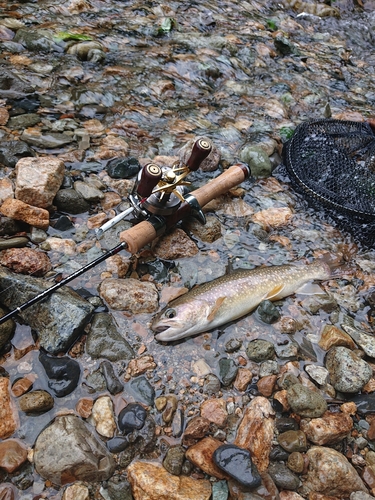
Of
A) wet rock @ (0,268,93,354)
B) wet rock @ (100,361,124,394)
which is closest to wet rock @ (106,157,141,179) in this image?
wet rock @ (0,268,93,354)

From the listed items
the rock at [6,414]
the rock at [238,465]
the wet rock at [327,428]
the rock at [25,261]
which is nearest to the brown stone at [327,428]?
the wet rock at [327,428]

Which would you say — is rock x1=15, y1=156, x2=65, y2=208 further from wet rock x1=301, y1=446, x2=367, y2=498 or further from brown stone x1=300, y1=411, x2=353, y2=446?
wet rock x1=301, y1=446, x2=367, y2=498

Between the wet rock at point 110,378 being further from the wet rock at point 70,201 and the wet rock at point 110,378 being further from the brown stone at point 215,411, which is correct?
the wet rock at point 70,201

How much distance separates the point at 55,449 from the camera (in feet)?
8.95

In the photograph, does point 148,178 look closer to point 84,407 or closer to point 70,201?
point 70,201

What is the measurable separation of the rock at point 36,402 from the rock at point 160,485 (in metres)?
0.77

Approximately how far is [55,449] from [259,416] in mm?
1574

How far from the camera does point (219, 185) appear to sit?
4.46 metres

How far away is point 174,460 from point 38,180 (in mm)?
2986

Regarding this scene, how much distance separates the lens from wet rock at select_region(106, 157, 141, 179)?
4.79 metres

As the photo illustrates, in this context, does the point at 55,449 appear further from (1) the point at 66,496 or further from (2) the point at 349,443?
(2) the point at 349,443

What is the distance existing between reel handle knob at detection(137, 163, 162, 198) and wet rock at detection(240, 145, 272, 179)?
2.41 meters

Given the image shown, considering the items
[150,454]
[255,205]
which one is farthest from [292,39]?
[150,454]

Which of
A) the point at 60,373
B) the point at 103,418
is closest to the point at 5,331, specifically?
the point at 60,373
